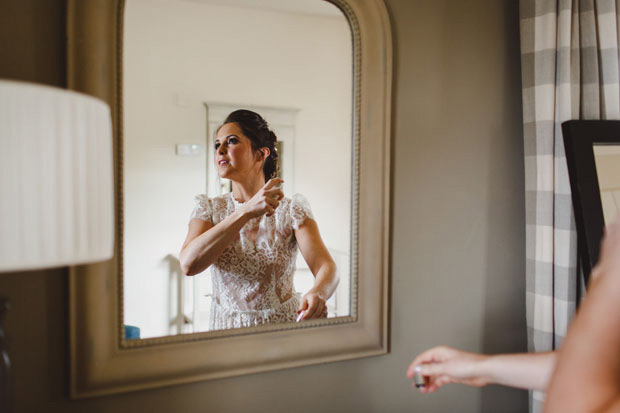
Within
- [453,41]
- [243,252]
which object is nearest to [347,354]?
[243,252]

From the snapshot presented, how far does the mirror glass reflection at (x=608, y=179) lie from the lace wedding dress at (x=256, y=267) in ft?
2.96

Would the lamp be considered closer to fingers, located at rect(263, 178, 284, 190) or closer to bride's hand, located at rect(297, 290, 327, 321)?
fingers, located at rect(263, 178, 284, 190)

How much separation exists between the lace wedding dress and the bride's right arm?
0.04ft

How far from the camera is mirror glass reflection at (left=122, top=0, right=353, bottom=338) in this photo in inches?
37.4

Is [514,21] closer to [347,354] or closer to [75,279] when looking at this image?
[347,354]

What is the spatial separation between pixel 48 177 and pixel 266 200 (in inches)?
21.4

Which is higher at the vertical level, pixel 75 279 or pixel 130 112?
pixel 130 112

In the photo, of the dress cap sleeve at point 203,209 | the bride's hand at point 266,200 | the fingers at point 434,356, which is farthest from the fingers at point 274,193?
the fingers at point 434,356

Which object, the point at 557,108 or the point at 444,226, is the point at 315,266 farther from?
the point at 557,108

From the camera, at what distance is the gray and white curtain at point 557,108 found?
1.29m

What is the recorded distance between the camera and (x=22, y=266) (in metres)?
0.57

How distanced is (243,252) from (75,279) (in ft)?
1.23

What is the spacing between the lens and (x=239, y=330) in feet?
3.49

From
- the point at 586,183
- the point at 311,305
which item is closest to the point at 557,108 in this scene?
the point at 586,183
